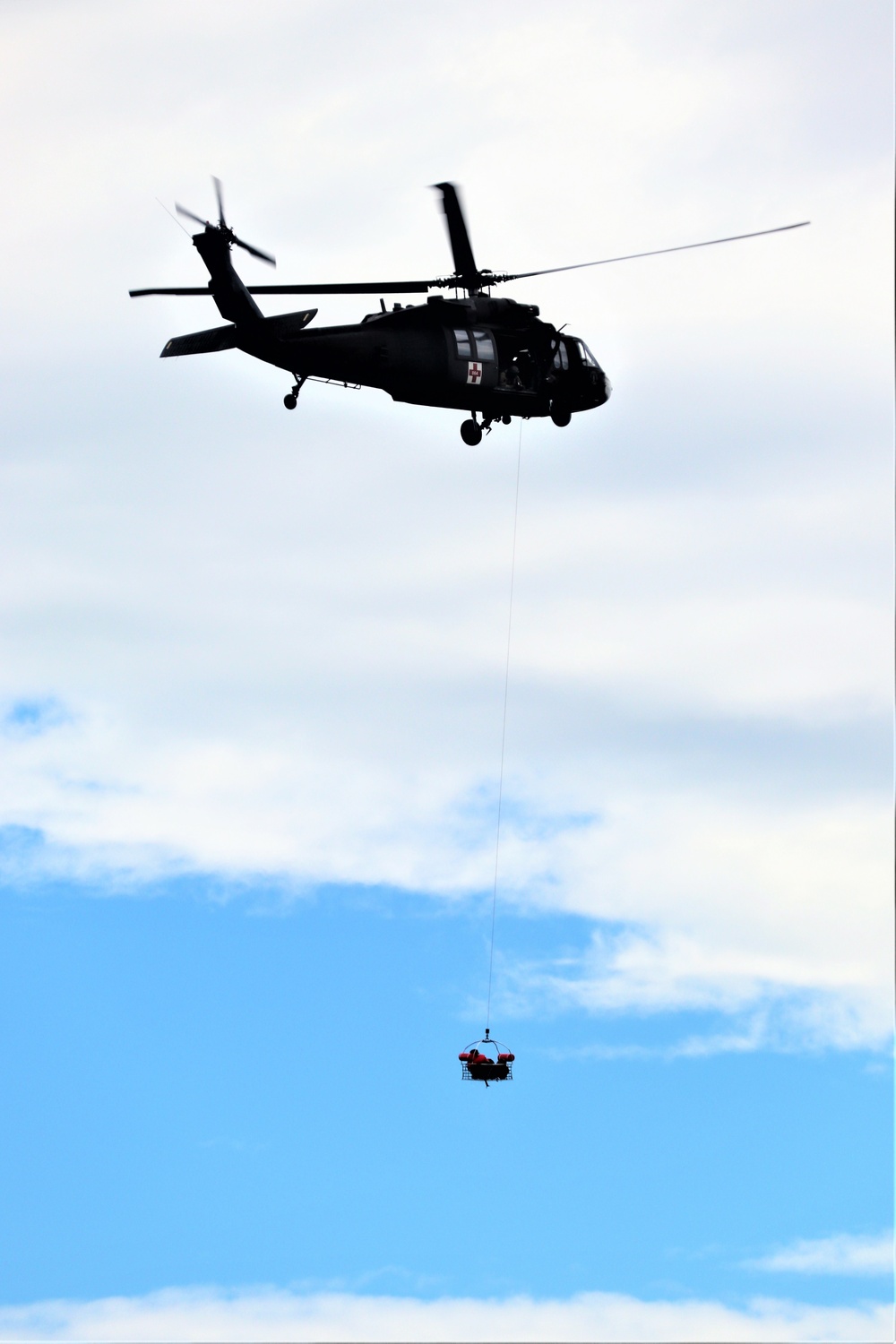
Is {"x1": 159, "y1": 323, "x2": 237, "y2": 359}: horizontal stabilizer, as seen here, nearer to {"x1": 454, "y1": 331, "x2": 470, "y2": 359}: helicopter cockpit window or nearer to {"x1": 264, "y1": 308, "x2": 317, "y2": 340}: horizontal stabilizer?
{"x1": 264, "y1": 308, "x2": 317, "y2": 340}: horizontal stabilizer

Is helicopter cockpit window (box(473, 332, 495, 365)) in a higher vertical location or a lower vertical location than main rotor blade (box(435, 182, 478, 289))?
lower

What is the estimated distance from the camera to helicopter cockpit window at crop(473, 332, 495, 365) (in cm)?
6594

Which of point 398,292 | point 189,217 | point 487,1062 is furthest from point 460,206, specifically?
point 487,1062

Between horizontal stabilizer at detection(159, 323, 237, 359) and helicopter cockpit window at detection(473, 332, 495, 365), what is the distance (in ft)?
23.9

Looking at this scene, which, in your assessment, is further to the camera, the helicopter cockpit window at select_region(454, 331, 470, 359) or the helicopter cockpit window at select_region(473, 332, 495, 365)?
the helicopter cockpit window at select_region(473, 332, 495, 365)

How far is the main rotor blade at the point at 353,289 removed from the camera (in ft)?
209

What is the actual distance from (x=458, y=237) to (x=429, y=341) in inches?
135

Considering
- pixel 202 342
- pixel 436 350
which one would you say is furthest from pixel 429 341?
pixel 202 342

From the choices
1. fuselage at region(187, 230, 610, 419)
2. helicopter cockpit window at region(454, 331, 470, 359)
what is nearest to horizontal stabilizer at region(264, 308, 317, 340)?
fuselage at region(187, 230, 610, 419)

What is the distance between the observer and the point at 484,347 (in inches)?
2603

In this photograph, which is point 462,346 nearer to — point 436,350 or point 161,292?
point 436,350

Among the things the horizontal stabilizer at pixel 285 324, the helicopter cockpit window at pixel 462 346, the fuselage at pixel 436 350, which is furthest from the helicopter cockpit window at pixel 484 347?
the horizontal stabilizer at pixel 285 324

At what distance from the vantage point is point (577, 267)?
6322cm

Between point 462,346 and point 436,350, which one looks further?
point 462,346
